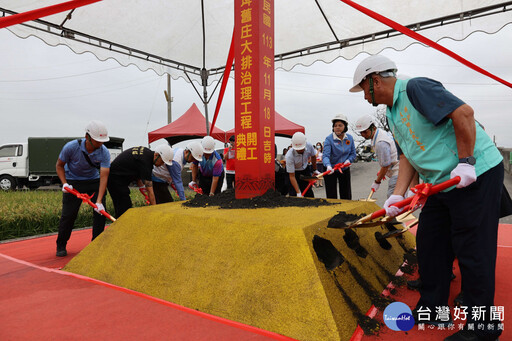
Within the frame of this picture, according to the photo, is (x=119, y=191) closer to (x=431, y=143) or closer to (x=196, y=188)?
(x=196, y=188)

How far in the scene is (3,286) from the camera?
8.07 ft

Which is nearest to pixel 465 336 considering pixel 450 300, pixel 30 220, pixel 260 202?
pixel 450 300

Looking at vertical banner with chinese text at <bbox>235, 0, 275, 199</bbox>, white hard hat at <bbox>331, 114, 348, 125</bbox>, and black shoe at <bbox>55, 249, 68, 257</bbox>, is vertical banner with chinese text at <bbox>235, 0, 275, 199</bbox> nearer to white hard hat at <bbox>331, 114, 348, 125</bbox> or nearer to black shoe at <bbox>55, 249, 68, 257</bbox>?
white hard hat at <bbox>331, 114, 348, 125</bbox>

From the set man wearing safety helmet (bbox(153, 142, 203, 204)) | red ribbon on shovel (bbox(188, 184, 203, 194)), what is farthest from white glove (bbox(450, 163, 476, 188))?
red ribbon on shovel (bbox(188, 184, 203, 194))

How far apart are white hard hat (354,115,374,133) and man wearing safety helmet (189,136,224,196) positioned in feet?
7.12

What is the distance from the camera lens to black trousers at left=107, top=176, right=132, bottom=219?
3.78 m

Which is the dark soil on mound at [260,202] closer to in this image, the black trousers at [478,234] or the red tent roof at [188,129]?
the black trousers at [478,234]

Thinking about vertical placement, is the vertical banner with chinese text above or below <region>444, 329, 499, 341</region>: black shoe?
above

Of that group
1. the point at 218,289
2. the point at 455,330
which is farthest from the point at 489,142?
the point at 218,289

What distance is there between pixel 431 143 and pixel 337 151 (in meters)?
2.89

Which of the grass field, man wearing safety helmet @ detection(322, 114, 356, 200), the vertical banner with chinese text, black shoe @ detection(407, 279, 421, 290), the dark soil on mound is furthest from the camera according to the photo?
the grass field

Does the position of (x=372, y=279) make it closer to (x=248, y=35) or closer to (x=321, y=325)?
(x=321, y=325)

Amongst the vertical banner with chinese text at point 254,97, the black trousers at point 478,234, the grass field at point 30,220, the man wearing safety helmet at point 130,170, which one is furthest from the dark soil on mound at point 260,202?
the grass field at point 30,220

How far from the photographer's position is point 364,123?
3.67 m
